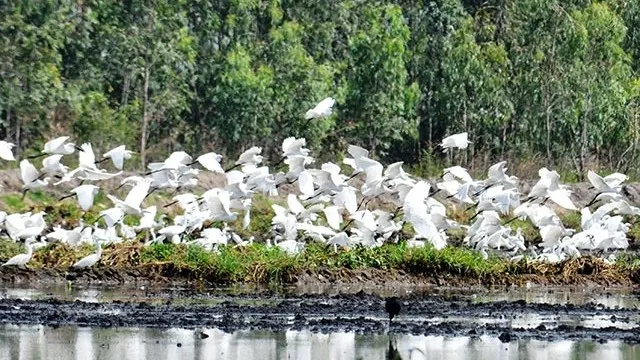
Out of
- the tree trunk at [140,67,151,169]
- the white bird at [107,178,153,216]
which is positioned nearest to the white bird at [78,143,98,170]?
the white bird at [107,178,153,216]

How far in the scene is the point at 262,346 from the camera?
14711 millimetres

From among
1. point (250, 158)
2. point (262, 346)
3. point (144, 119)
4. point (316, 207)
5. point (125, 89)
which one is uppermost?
point (125, 89)

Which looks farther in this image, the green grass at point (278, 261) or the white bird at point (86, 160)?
the white bird at point (86, 160)

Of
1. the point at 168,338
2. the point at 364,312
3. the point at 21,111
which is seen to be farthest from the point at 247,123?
the point at 168,338

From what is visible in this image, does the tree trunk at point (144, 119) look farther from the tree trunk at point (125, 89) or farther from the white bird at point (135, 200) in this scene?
the white bird at point (135, 200)

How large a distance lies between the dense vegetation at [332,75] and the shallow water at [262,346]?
2118cm

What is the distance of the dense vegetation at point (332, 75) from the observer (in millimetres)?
37906

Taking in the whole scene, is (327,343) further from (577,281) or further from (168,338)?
(577,281)

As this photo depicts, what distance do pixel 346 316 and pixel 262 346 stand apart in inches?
112

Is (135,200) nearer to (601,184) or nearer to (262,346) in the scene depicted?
(601,184)

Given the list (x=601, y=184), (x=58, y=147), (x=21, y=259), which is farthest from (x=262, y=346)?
(x=601, y=184)

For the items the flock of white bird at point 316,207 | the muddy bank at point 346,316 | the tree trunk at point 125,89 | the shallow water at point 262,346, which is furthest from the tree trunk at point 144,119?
the shallow water at point 262,346

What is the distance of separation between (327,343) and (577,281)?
835 cm

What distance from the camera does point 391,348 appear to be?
48.2 ft
